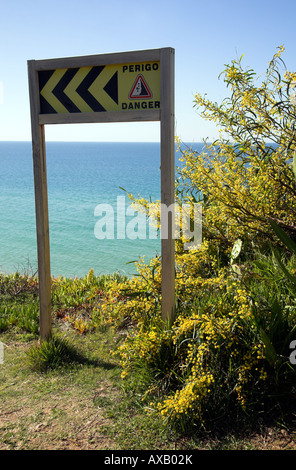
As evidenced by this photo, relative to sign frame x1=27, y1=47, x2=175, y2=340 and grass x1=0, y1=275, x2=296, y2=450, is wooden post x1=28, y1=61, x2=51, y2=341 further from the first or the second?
grass x1=0, y1=275, x2=296, y2=450

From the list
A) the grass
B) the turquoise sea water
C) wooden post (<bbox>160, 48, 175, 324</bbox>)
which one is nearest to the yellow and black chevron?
wooden post (<bbox>160, 48, 175, 324</bbox>)

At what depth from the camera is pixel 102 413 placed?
10.5 ft

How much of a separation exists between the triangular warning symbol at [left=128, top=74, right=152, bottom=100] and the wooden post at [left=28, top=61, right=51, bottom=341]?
97 centimetres

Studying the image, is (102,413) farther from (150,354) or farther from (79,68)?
(79,68)

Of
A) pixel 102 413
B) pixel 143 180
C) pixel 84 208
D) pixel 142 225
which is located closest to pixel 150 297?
pixel 102 413

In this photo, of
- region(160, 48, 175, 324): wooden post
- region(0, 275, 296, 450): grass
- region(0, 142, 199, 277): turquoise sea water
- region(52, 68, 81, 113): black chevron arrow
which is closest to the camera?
region(0, 275, 296, 450): grass

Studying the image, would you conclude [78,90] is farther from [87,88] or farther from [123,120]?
[123,120]

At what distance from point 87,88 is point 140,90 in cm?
53

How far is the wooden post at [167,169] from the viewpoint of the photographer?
10.5ft

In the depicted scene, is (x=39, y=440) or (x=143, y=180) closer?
(x=39, y=440)

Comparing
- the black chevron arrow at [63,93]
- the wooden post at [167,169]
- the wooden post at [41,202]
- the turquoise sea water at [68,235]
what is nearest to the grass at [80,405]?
the wooden post at [41,202]

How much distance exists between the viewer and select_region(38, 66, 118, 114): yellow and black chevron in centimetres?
353

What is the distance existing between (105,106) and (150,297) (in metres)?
1.75

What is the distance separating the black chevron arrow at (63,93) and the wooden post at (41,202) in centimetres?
20
